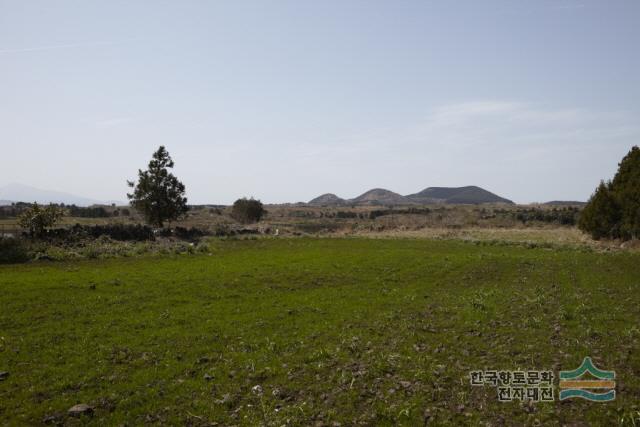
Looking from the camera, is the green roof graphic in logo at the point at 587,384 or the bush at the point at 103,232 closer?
the green roof graphic in logo at the point at 587,384

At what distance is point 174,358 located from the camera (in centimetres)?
1332

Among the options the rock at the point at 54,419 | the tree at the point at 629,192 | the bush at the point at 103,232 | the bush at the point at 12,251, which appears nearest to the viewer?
the rock at the point at 54,419

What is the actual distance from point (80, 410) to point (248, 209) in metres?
97.8

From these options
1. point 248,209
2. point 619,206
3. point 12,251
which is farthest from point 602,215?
point 248,209

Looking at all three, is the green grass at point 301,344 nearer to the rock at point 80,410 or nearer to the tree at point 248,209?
the rock at point 80,410

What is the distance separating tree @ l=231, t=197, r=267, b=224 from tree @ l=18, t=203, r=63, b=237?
209ft

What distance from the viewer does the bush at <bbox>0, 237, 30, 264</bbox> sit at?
1319 inches

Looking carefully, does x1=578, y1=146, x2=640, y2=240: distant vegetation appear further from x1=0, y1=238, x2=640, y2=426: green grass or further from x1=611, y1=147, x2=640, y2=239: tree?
x1=0, y1=238, x2=640, y2=426: green grass

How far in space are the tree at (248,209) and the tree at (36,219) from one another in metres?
63.8

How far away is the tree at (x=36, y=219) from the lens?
42750 millimetres

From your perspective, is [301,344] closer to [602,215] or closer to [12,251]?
[12,251]

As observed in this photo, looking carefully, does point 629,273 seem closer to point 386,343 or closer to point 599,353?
point 599,353

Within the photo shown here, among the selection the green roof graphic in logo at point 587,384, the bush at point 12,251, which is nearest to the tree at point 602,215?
the green roof graphic in logo at point 587,384

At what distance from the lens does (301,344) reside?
14.7 m
